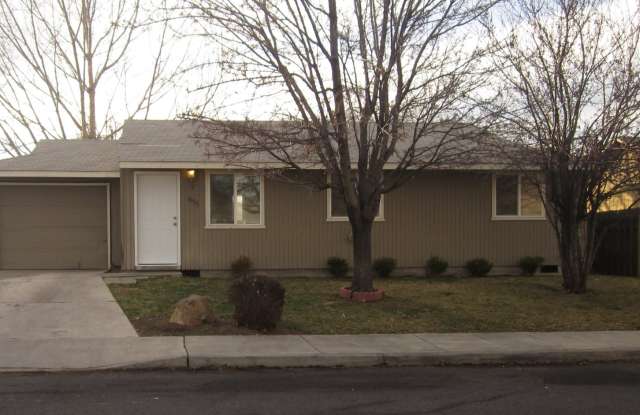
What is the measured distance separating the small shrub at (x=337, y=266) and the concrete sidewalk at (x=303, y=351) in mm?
5667

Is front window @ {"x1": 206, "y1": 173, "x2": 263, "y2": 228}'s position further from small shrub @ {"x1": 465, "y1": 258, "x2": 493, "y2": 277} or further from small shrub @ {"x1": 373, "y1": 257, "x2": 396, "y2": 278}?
small shrub @ {"x1": 465, "y1": 258, "x2": 493, "y2": 277}

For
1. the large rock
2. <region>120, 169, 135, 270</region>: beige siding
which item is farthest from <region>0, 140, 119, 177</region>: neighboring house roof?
the large rock

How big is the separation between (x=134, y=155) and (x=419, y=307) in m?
6.86

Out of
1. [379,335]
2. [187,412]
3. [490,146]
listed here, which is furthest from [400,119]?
[187,412]

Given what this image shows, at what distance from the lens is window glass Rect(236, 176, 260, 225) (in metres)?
15.2

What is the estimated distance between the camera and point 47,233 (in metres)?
15.6

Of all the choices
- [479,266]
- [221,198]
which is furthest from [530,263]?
[221,198]

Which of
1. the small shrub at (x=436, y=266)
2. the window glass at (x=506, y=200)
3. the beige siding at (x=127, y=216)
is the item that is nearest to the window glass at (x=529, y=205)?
the window glass at (x=506, y=200)

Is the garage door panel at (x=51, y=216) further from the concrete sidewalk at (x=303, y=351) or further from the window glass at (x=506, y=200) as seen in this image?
the window glass at (x=506, y=200)

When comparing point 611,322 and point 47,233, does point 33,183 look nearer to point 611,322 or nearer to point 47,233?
point 47,233

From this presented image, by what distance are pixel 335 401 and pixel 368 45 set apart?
21.6ft

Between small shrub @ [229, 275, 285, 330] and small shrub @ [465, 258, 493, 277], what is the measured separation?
25.0 ft

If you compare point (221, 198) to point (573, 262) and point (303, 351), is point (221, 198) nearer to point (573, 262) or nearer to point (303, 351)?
point (303, 351)

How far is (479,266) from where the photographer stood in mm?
15859
